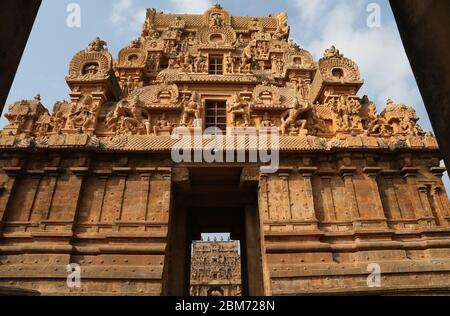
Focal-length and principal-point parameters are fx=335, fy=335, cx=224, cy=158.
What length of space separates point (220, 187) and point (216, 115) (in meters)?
3.18

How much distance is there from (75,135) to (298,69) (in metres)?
10.4

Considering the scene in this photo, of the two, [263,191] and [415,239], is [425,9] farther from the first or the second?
[415,239]

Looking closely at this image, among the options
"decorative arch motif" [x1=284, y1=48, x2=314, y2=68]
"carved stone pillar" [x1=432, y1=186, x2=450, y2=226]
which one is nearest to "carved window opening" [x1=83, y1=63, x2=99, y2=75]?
"decorative arch motif" [x1=284, y1=48, x2=314, y2=68]

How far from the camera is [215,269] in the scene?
28.5 m

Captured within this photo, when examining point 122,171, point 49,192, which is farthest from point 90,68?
point 49,192

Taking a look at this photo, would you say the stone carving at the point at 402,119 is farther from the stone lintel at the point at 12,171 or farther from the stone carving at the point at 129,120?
the stone lintel at the point at 12,171

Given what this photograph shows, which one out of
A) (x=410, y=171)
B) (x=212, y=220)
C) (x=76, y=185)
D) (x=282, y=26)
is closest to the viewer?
(x=76, y=185)

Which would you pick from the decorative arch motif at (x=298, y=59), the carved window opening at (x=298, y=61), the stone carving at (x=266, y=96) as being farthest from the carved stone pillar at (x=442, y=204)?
the carved window opening at (x=298, y=61)

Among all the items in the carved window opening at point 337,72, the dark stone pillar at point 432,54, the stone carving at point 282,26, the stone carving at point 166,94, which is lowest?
the dark stone pillar at point 432,54

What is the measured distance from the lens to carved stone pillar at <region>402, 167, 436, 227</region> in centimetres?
1136

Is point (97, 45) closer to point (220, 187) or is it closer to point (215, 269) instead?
point (220, 187)

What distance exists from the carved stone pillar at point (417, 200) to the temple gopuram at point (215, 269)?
61.4ft

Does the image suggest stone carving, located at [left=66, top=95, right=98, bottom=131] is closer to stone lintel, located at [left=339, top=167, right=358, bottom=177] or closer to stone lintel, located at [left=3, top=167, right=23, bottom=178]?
stone lintel, located at [left=3, top=167, right=23, bottom=178]

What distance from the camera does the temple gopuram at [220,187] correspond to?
10.3 m
